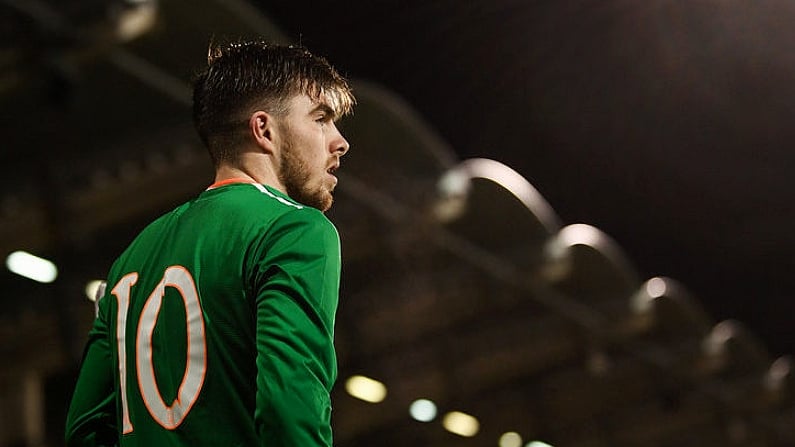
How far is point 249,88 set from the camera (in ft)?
7.11

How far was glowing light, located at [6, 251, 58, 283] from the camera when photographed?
815cm

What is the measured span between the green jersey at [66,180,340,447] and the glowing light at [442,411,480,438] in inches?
392

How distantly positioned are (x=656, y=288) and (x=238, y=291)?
9902 millimetres

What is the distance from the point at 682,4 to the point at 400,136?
385cm

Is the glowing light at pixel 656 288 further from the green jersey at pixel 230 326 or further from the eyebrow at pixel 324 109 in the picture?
the green jersey at pixel 230 326

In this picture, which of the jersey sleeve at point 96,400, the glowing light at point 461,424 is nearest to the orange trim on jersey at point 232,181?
the jersey sleeve at point 96,400

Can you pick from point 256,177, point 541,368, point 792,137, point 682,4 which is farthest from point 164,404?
point 792,137

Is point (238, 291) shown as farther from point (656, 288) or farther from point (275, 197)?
point (656, 288)

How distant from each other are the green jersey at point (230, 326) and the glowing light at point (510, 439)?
1110 cm

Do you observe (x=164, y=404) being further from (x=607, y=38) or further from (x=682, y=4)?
(x=607, y=38)

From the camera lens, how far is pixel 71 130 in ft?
24.7

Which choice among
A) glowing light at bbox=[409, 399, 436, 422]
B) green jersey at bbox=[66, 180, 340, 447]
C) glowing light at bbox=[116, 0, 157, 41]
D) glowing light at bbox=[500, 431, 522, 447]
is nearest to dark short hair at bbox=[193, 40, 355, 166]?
green jersey at bbox=[66, 180, 340, 447]

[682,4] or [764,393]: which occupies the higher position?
[682,4]

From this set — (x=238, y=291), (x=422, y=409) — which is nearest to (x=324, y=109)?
(x=238, y=291)
